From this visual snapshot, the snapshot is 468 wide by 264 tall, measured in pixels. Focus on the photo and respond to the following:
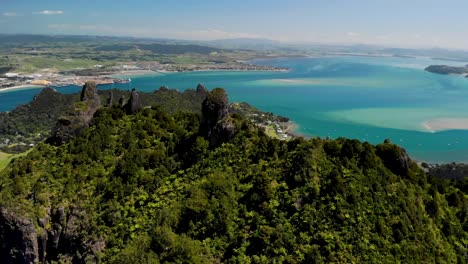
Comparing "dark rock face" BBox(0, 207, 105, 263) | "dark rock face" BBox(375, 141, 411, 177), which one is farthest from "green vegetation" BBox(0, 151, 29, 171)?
"dark rock face" BBox(375, 141, 411, 177)

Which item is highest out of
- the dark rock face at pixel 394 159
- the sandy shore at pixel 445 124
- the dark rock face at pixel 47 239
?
the dark rock face at pixel 394 159

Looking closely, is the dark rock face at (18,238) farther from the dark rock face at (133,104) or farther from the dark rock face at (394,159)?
the dark rock face at (394,159)

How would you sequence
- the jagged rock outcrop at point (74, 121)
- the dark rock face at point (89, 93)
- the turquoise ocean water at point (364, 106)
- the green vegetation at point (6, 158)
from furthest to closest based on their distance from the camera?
the turquoise ocean water at point (364, 106), the green vegetation at point (6, 158), the dark rock face at point (89, 93), the jagged rock outcrop at point (74, 121)

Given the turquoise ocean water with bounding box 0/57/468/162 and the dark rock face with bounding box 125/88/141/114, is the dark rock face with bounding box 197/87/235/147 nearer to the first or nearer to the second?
the dark rock face with bounding box 125/88/141/114

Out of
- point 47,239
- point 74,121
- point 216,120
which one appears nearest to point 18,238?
point 47,239

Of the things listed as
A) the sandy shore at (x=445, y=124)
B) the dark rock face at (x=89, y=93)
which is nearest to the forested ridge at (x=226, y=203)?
the dark rock face at (x=89, y=93)

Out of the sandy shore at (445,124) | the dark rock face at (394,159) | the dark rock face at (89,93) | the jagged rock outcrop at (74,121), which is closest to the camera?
the dark rock face at (394,159)
